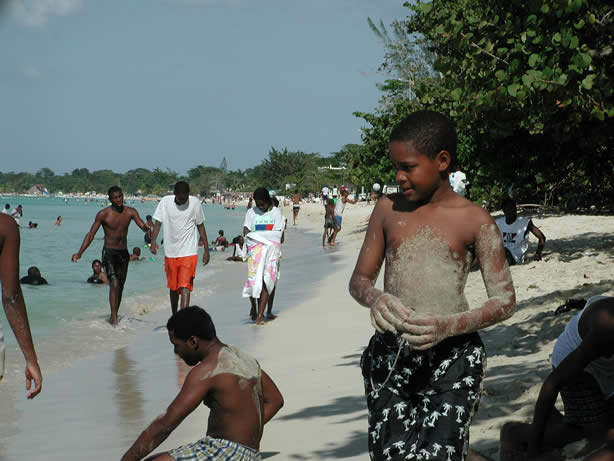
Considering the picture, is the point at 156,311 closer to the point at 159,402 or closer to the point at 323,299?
the point at 323,299

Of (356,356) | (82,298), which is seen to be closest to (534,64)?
(356,356)

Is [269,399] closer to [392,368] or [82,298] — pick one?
[392,368]

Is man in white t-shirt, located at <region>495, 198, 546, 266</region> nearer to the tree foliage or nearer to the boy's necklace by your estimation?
the tree foliage

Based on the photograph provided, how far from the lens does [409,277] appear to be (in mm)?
2719

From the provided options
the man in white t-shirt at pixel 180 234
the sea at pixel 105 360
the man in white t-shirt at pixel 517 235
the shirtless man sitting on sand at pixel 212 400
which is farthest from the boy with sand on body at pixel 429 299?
the man in white t-shirt at pixel 517 235

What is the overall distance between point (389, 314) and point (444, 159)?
2.11 ft

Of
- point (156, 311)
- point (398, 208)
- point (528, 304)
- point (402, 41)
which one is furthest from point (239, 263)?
point (398, 208)

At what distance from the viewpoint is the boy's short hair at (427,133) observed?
8.79ft

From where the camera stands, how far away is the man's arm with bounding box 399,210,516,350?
8.00 ft

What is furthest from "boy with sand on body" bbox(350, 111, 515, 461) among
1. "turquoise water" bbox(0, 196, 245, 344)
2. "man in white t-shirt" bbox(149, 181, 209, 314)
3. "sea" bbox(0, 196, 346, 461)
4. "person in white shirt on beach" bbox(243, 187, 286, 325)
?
"turquoise water" bbox(0, 196, 245, 344)

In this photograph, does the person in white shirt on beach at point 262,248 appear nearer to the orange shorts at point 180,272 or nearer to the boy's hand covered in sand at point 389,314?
the orange shorts at point 180,272

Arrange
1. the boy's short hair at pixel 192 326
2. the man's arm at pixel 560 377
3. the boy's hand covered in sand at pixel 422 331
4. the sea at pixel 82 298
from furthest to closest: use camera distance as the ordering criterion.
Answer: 1. the sea at pixel 82 298
2. the boy's short hair at pixel 192 326
3. the man's arm at pixel 560 377
4. the boy's hand covered in sand at pixel 422 331

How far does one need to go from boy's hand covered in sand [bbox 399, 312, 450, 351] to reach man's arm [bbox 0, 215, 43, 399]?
167 cm

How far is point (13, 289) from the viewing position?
322 centimetres
